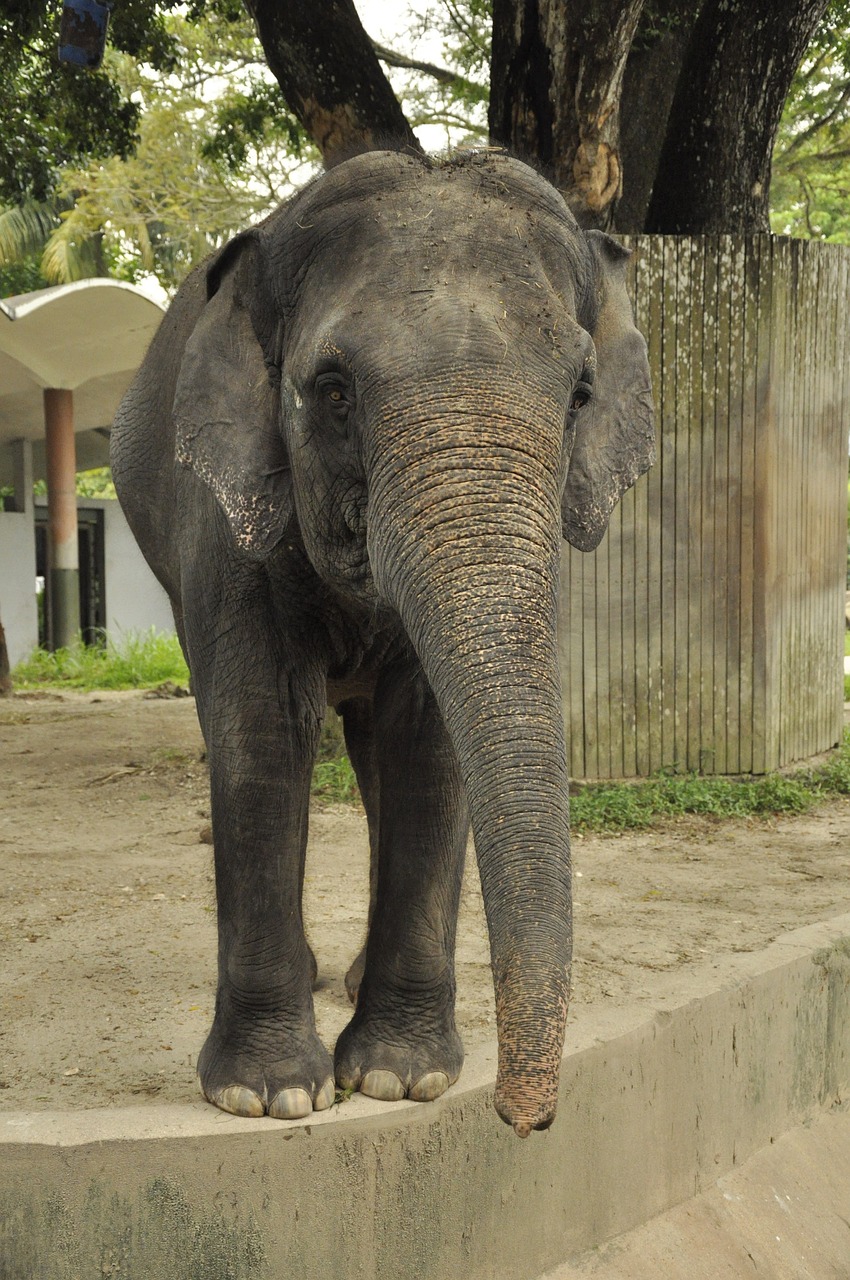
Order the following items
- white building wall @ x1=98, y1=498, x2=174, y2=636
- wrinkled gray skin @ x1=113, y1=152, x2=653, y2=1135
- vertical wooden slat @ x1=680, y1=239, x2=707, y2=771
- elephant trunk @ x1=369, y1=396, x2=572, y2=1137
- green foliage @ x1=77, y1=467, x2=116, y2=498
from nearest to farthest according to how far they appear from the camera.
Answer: elephant trunk @ x1=369, y1=396, x2=572, y2=1137
wrinkled gray skin @ x1=113, y1=152, x2=653, y2=1135
vertical wooden slat @ x1=680, y1=239, x2=707, y2=771
white building wall @ x1=98, y1=498, x2=174, y2=636
green foliage @ x1=77, y1=467, x2=116, y2=498

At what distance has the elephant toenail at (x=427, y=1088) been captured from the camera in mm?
3523

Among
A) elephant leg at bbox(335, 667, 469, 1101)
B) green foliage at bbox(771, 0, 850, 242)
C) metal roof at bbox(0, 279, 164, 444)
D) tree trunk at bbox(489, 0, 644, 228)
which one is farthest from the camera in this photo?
metal roof at bbox(0, 279, 164, 444)

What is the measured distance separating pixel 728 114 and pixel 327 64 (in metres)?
2.50

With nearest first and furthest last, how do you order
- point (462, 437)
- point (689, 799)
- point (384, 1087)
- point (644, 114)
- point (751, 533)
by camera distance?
1. point (462, 437)
2. point (384, 1087)
3. point (689, 799)
4. point (751, 533)
5. point (644, 114)

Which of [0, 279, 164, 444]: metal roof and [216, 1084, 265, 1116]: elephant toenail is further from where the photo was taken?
[0, 279, 164, 444]: metal roof

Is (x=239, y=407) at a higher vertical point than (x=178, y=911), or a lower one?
higher

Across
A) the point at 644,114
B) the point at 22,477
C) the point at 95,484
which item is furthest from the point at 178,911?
the point at 95,484

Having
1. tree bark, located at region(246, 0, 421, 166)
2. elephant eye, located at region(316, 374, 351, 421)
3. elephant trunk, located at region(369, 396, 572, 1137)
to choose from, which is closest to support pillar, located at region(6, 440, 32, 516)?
tree bark, located at region(246, 0, 421, 166)

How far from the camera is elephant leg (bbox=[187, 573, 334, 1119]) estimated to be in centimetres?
341

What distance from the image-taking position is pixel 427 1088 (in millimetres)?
3527

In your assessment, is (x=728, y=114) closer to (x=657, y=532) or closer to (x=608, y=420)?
(x=657, y=532)

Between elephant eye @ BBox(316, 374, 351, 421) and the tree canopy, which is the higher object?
the tree canopy

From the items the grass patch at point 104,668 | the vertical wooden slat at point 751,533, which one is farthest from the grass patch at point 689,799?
the grass patch at point 104,668

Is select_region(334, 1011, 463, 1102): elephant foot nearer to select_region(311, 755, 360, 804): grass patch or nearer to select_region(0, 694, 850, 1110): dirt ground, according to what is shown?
select_region(0, 694, 850, 1110): dirt ground
